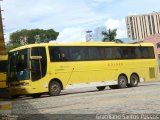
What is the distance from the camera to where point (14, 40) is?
104m

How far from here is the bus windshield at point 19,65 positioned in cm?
2459

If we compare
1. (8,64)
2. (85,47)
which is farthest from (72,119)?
(85,47)

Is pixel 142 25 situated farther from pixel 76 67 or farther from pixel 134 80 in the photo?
pixel 76 67

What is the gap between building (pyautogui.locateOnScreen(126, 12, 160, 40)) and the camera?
166 m

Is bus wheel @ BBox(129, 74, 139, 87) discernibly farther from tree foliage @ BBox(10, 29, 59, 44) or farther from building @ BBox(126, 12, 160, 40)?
building @ BBox(126, 12, 160, 40)

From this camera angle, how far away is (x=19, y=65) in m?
25.0

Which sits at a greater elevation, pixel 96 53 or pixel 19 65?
pixel 96 53

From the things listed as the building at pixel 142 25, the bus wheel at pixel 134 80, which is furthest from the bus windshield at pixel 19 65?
the building at pixel 142 25

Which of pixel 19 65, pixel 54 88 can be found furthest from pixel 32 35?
pixel 19 65

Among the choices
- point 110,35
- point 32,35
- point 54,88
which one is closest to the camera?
point 54,88

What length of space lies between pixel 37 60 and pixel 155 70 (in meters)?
11.0

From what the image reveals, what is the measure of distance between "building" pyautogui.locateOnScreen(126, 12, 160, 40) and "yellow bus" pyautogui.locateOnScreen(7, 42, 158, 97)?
134 metres

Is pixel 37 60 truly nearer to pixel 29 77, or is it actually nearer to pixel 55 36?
pixel 29 77

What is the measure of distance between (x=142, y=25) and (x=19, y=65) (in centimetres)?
14595
